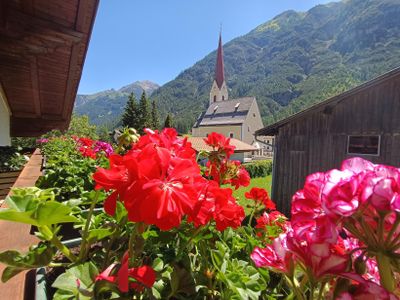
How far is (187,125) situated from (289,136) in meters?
77.6

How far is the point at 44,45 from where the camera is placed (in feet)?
6.55

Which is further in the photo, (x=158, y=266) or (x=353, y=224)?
(x=158, y=266)

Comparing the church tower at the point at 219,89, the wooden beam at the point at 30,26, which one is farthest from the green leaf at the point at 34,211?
the church tower at the point at 219,89

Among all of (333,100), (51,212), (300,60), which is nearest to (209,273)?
(51,212)

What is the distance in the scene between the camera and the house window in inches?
280

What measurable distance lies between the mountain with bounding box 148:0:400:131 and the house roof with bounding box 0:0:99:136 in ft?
266

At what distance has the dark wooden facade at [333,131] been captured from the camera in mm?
6762

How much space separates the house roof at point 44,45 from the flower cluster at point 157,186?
149 cm

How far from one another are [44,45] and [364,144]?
26.0 feet

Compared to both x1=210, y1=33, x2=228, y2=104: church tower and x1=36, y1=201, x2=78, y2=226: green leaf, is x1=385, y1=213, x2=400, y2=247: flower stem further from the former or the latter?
x1=210, y1=33, x2=228, y2=104: church tower

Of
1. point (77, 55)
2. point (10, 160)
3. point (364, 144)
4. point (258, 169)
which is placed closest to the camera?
point (77, 55)

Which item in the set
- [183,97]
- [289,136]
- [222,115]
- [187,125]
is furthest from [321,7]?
[289,136]

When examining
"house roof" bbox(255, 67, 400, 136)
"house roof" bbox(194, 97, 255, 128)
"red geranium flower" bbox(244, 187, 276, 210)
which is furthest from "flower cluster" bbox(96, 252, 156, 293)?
"house roof" bbox(194, 97, 255, 128)

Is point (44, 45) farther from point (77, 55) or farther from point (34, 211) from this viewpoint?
point (34, 211)
